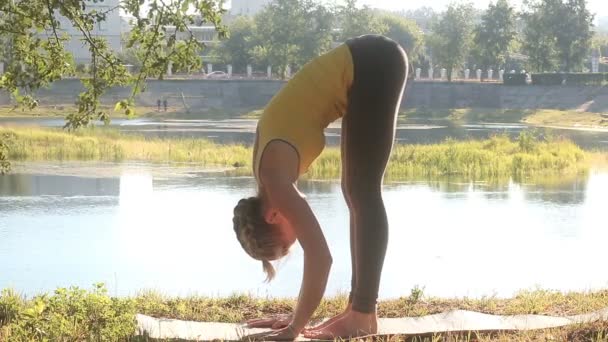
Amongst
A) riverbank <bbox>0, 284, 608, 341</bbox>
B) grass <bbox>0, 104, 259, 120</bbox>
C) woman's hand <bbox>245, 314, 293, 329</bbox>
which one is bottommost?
grass <bbox>0, 104, 259, 120</bbox>

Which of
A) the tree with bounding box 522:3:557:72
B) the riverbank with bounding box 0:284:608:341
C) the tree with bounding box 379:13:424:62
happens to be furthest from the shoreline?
the riverbank with bounding box 0:284:608:341

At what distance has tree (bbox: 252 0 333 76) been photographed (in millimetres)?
53375

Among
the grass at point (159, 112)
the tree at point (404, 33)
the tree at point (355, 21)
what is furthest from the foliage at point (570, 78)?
the tree at point (404, 33)

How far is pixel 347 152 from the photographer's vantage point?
357 centimetres

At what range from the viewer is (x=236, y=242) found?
392 inches

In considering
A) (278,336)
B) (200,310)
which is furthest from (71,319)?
(278,336)

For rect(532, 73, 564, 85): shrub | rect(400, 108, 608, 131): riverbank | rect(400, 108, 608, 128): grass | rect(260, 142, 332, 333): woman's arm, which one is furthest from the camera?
rect(532, 73, 564, 85): shrub

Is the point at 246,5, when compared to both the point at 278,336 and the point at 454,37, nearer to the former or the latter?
the point at 454,37

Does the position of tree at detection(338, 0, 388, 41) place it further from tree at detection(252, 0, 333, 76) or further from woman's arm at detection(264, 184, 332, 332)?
woman's arm at detection(264, 184, 332, 332)

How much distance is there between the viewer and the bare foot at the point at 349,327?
3518 mm

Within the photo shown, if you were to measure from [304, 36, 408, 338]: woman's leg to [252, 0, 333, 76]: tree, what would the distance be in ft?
162

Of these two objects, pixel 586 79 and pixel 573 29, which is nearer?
pixel 586 79

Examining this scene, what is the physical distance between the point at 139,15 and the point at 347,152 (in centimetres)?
170

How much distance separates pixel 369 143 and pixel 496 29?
53.1 metres
